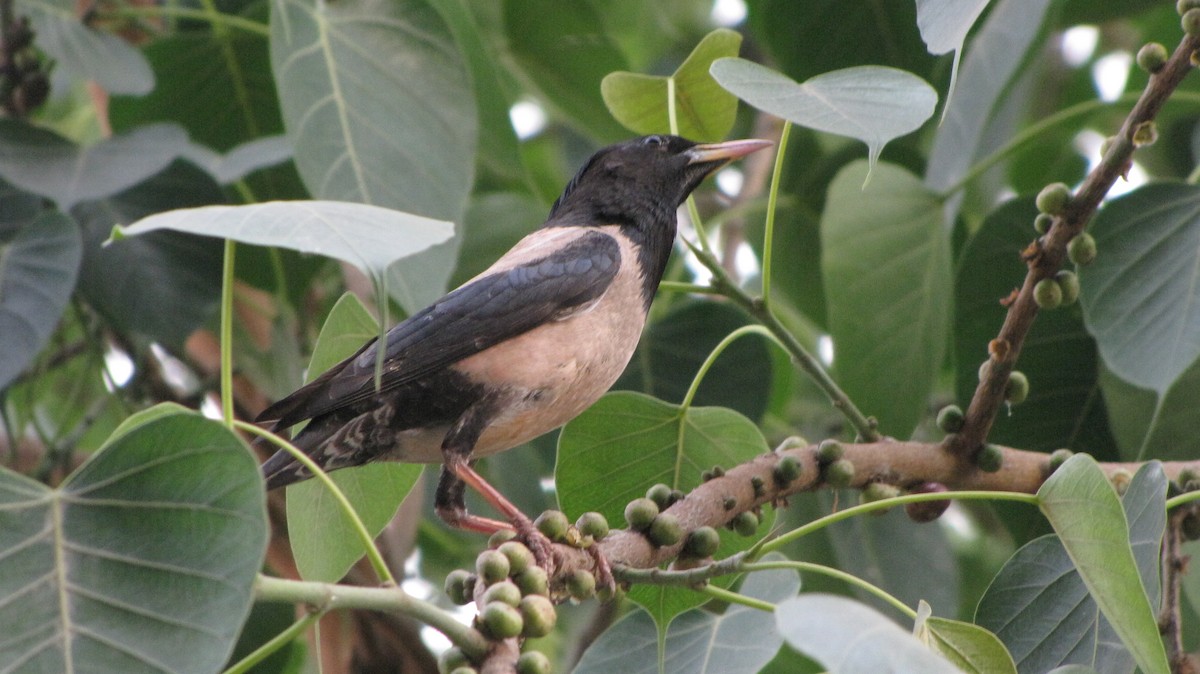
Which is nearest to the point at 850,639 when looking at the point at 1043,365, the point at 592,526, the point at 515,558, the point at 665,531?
the point at 515,558

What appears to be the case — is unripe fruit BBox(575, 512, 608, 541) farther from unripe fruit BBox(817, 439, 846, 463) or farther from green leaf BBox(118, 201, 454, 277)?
green leaf BBox(118, 201, 454, 277)

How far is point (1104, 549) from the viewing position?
6.23ft

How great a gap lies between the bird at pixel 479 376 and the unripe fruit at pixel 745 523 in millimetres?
462

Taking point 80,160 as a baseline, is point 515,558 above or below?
below

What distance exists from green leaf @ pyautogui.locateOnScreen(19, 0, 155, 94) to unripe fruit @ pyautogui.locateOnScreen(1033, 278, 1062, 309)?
2.71 m

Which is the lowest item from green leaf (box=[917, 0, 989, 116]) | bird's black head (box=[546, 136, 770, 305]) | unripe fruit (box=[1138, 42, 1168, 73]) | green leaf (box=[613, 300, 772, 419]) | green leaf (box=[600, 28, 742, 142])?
green leaf (box=[613, 300, 772, 419])

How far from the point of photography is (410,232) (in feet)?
5.66

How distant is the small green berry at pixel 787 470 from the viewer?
8.02 ft

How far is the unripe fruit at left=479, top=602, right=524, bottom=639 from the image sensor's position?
6.00 feet

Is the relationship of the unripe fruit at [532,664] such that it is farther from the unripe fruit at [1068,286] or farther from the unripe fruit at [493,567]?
the unripe fruit at [1068,286]

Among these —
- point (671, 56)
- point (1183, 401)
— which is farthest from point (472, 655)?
point (671, 56)

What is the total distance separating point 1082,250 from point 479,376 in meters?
1.30

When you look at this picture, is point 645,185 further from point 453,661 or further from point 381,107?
point 453,661

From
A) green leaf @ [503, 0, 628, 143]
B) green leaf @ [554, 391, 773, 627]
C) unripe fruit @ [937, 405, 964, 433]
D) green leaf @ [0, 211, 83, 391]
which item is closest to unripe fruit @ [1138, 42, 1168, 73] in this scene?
unripe fruit @ [937, 405, 964, 433]
